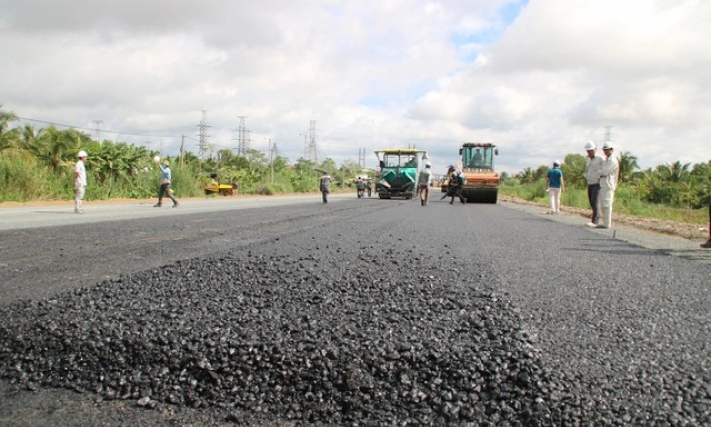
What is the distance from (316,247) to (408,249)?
117 cm

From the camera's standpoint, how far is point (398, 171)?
27.6 metres

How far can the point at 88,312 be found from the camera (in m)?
3.22

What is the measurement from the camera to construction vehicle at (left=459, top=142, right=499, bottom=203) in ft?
75.3

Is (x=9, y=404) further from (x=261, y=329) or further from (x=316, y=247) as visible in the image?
(x=316, y=247)

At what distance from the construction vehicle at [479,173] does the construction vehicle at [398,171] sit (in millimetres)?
3988

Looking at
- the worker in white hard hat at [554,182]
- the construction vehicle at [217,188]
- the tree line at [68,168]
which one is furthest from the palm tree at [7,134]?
the worker in white hard hat at [554,182]

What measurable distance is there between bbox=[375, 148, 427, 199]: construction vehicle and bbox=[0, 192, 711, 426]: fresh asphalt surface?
1727cm

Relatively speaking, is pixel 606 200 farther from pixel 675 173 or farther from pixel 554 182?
pixel 675 173

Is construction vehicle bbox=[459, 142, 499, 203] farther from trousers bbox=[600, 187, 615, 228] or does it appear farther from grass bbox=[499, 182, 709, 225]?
trousers bbox=[600, 187, 615, 228]

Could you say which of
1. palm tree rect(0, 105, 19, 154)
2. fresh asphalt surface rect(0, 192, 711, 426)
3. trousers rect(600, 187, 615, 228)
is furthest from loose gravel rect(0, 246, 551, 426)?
palm tree rect(0, 105, 19, 154)

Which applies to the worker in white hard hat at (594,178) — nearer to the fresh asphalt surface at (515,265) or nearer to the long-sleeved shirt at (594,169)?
the long-sleeved shirt at (594,169)

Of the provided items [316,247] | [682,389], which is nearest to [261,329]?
[682,389]

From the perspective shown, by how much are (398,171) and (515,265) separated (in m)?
22.3

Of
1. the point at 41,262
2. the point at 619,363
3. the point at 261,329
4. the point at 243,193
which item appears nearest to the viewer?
the point at 619,363
